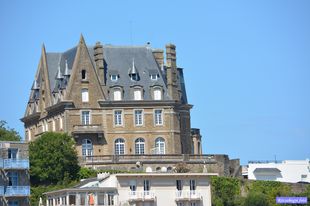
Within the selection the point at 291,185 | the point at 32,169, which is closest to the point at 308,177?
the point at 291,185

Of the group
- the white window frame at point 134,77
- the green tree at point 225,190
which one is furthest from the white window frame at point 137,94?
the green tree at point 225,190

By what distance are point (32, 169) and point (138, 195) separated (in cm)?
1569

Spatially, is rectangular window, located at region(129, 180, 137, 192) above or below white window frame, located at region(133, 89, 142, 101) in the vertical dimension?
below

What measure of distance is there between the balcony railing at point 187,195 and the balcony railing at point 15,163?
463 inches

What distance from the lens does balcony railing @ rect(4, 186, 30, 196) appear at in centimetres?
9119

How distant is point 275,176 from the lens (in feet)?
429

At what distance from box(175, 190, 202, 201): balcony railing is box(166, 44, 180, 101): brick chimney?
85.0 feet

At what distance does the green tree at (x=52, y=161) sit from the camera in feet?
343

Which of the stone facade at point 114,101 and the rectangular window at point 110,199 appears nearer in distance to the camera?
the rectangular window at point 110,199

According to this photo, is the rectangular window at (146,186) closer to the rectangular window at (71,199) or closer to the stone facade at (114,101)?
the rectangular window at (71,199)

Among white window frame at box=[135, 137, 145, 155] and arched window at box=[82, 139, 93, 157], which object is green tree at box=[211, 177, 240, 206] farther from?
arched window at box=[82, 139, 93, 157]

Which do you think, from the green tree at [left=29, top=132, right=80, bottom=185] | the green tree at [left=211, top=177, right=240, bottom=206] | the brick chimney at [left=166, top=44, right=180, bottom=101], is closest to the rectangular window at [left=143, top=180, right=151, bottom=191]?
the green tree at [left=29, top=132, right=80, bottom=185]

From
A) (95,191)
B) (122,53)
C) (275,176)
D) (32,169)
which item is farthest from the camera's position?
(275,176)

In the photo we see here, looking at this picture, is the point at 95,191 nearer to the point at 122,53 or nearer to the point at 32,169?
the point at 32,169
